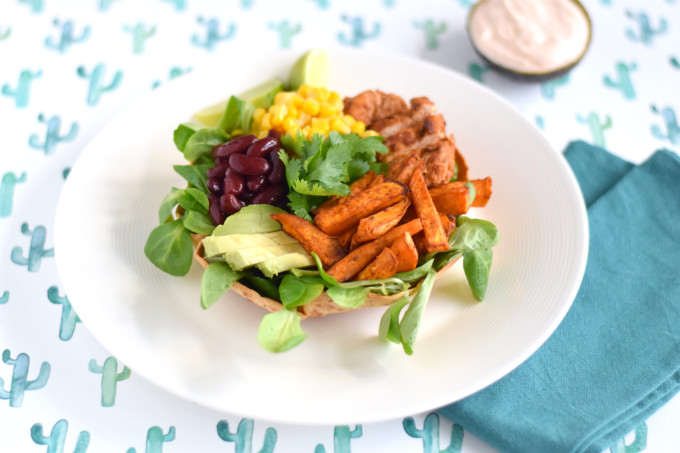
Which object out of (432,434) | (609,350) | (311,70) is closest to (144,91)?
(311,70)

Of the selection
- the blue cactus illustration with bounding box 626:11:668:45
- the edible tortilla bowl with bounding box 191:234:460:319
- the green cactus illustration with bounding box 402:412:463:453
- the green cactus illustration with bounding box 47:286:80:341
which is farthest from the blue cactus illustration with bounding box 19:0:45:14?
the blue cactus illustration with bounding box 626:11:668:45

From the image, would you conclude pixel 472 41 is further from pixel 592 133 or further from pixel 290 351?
pixel 290 351

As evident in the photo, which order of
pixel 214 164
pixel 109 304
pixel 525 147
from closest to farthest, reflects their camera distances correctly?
pixel 109 304, pixel 214 164, pixel 525 147

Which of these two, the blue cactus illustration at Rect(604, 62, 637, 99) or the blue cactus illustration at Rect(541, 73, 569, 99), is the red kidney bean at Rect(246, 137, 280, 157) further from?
the blue cactus illustration at Rect(604, 62, 637, 99)

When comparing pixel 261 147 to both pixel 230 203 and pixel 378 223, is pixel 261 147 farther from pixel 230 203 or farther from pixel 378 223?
pixel 378 223

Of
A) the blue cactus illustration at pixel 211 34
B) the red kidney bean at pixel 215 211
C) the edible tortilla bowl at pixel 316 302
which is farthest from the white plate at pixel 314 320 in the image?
the blue cactus illustration at pixel 211 34

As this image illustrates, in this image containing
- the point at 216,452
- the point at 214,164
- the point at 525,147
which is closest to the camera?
the point at 216,452

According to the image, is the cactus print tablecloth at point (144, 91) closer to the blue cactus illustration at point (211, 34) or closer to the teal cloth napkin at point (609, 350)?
the blue cactus illustration at point (211, 34)

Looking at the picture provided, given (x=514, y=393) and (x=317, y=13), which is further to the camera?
(x=317, y=13)

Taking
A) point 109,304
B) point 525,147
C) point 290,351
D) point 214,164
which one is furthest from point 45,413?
point 525,147
